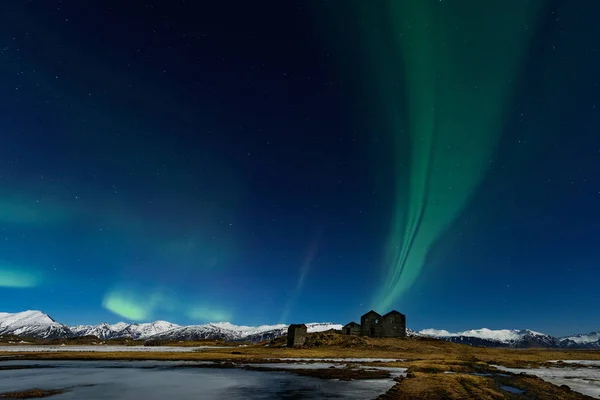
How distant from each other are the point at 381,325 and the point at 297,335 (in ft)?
121

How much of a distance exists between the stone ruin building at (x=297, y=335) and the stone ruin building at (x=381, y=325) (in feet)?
107

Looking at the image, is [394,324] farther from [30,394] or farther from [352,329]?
[30,394]

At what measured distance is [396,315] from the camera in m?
123

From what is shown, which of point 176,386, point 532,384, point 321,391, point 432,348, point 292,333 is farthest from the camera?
point 292,333

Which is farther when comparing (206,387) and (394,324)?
(394,324)

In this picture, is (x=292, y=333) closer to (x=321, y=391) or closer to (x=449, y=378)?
(x=449, y=378)

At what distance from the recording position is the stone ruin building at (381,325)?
121250 millimetres

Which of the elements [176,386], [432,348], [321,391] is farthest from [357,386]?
[432,348]

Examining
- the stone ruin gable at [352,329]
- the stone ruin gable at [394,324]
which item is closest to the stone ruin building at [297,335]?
the stone ruin gable at [352,329]

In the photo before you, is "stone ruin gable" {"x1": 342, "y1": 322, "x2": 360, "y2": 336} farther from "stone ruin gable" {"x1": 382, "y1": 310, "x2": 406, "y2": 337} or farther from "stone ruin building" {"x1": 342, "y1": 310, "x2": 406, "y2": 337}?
"stone ruin gable" {"x1": 382, "y1": 310, "x2": 406, "y2": 337}

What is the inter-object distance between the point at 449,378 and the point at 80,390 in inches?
1405

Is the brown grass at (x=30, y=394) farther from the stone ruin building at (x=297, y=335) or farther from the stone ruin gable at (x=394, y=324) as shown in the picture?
the stone ruin gable at (x=394, y=324)

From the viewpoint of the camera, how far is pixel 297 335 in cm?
10119

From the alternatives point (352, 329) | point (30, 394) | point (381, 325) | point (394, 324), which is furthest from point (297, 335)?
point (30, 394)
